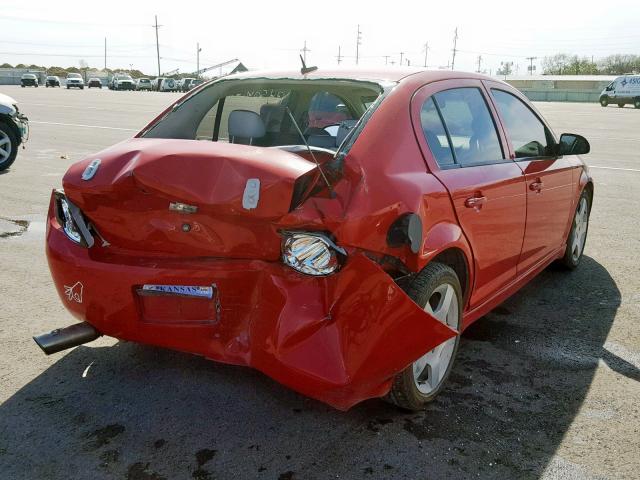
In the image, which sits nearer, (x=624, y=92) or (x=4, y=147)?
(x=4, y=147)

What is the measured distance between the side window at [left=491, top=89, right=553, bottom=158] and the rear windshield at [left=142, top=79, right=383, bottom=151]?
0.96m

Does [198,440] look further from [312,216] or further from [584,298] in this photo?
[584,298]

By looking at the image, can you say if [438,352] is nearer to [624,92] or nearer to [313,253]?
[313,253]

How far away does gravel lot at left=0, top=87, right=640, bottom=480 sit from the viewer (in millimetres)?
2566

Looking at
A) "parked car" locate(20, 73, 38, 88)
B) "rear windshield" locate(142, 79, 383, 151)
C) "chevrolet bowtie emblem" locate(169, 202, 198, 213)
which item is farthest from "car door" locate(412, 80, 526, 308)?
"parked car" locate(20, 73, 38, 88)

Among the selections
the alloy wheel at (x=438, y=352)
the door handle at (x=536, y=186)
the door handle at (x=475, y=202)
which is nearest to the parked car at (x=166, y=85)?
the door handle at (x=536, y=186)

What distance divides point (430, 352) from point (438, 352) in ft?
0.38

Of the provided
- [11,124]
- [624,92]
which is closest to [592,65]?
[624,92]

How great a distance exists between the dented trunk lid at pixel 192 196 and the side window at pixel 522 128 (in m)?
1.91

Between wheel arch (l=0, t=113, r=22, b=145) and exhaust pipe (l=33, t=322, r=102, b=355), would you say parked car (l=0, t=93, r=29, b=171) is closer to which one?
wheel arch (l=0, t=113, r=22, b=145)

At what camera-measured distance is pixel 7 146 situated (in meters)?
9.71

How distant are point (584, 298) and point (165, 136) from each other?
334 centimetres

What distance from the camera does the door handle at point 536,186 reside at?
391 cm

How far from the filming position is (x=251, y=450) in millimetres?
2648
